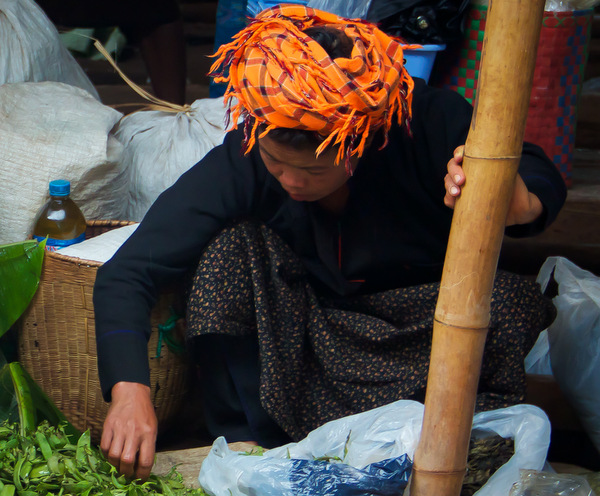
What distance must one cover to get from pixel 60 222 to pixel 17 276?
205 mm

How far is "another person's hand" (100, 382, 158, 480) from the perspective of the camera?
55.0 inches

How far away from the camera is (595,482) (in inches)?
65.9

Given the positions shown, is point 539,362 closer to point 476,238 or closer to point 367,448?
point 367,448

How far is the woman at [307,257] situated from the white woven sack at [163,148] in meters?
0.47

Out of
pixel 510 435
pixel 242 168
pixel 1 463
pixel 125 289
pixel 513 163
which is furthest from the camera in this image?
pixel 242 168

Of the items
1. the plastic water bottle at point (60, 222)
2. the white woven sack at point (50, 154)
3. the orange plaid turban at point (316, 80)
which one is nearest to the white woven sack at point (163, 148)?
the white woven sack at point (50, 154)

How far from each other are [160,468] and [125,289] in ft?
1.29

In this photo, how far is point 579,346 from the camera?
75.9 inches

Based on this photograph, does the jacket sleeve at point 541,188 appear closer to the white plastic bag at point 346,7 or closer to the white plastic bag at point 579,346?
the white plastic bag at point 579,346

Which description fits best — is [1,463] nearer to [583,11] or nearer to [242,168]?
[242,168]

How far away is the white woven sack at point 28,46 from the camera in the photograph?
2281 mm

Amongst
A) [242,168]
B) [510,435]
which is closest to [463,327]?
[510,435]

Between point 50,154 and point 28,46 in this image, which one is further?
point 28,46

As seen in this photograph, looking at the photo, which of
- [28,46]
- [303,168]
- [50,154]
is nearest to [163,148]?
[50,154]
